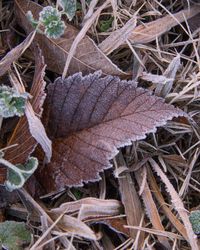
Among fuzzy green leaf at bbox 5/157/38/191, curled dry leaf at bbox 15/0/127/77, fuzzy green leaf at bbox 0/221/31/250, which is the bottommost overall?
fuzzy green leaf at bbox 0/221/31/250

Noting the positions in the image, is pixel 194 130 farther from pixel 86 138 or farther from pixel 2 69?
pixel 2 69

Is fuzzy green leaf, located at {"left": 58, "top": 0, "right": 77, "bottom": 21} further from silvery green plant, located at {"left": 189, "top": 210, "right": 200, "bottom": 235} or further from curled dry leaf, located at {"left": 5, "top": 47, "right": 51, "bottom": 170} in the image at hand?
silvery green plant, located at {"left": 189, "top": 210, "right": 200, "bottom": 235}

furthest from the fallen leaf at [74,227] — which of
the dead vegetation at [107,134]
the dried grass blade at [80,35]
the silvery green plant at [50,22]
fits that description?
the silvery green plant at [50,22]

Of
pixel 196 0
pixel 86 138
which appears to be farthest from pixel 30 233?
pixel 196 0

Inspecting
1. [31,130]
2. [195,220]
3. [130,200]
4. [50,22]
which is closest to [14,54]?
[50,22]

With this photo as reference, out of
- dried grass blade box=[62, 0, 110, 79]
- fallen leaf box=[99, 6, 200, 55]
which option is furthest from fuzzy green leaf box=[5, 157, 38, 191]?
fallen leaf box=[99, 6, 200, 55]

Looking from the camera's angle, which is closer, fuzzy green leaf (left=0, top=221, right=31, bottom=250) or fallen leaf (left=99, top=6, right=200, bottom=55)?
fuzzy green leaf (left=0, top=221, right=31, bottom=250)

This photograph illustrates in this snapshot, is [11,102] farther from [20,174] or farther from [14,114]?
[20,174]
